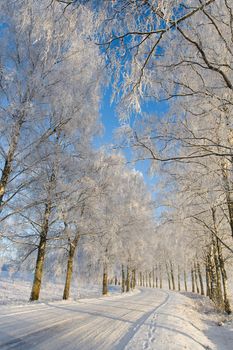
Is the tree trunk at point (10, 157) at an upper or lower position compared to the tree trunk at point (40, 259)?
upper

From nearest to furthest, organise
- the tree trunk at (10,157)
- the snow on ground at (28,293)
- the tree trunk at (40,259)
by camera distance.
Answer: the tree trunk at (10,157) → the tree trunk at (40,259) → the snow on ground at (28,293)

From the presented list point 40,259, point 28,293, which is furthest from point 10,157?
point 28,293

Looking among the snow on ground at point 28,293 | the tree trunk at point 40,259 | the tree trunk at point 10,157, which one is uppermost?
the tree trunk at point 10,157

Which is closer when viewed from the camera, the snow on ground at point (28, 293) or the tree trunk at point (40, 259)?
the tree trunk at point (40, 259)

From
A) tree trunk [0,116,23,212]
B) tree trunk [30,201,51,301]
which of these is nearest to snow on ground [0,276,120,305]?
tree trunk [30,201,51,301]

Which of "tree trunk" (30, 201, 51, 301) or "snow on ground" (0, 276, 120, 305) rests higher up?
"tree trunk" (30, 201, 51, 301)

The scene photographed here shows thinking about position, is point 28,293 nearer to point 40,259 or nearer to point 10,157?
point 40,259

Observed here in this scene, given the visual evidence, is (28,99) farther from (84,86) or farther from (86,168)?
(86,168)

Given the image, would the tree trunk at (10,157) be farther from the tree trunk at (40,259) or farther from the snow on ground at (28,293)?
the snow on ground at (28,293)

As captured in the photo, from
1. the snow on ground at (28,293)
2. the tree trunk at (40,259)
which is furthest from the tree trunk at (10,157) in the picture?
the snow on ground at (28,293)

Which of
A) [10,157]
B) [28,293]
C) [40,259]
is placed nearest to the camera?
[10,157]

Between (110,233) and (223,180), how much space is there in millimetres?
9942

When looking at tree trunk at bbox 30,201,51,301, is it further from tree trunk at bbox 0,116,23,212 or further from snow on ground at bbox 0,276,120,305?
tree trunk at bbox 0,116,23,212

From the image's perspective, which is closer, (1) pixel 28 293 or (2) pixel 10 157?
(2) pixel 10 157
